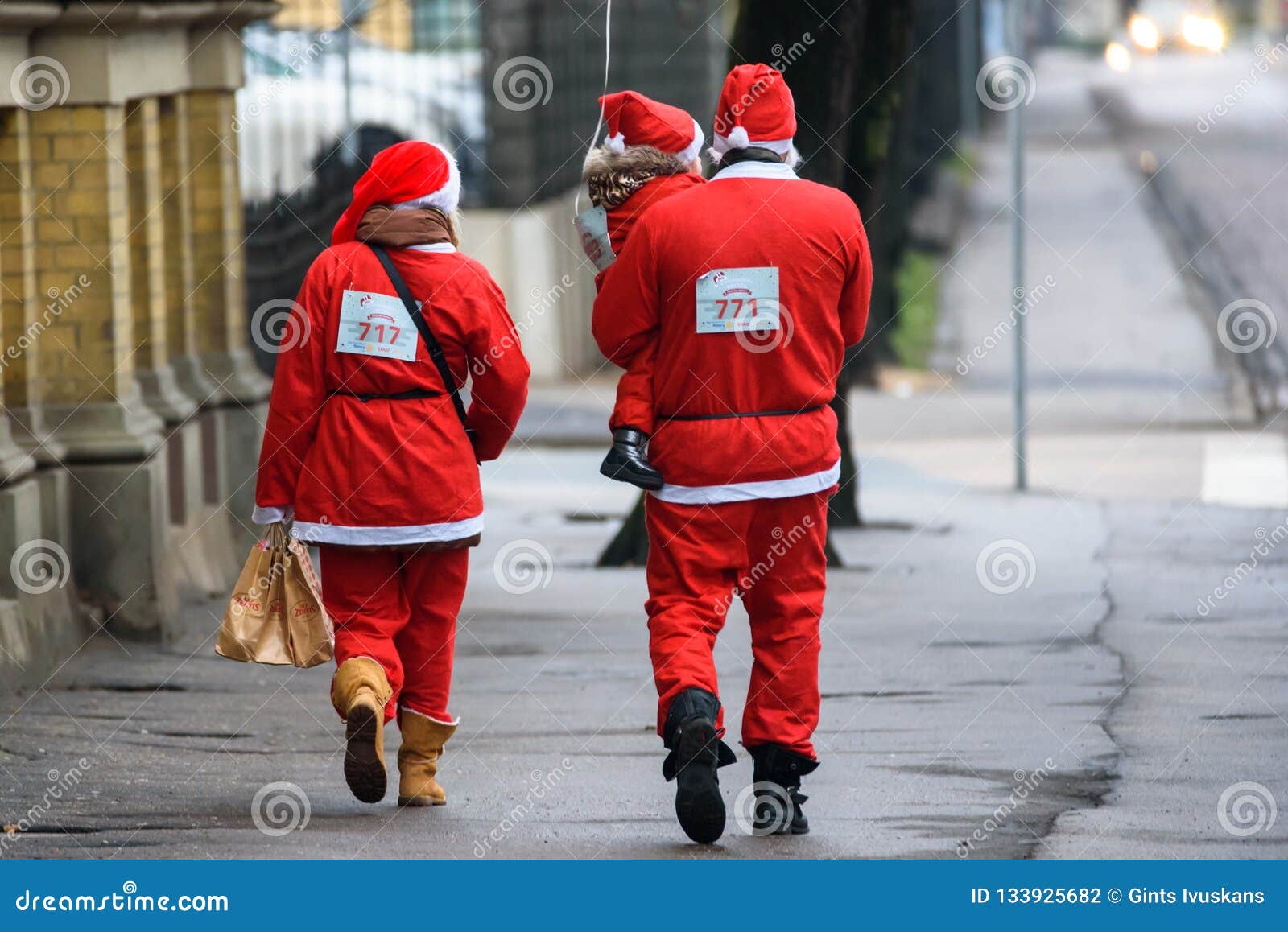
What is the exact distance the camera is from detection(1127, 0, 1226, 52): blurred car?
64.1 m

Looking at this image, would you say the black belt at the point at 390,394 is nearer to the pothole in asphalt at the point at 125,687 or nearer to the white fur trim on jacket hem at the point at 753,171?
the white fur trim on jacket hem at the point at 753,171

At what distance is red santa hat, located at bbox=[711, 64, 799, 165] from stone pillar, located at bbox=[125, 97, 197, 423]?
4023 millimetres

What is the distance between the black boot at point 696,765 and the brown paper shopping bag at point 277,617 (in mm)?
1014

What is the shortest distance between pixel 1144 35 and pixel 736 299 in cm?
6043

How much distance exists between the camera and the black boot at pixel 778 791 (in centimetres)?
535

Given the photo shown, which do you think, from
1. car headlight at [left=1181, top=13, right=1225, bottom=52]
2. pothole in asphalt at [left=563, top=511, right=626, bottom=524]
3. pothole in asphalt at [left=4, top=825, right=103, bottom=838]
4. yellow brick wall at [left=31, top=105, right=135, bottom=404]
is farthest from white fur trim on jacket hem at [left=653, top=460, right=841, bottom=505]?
car headlight at [left=1181, top=13, right=1225, bottom=52]

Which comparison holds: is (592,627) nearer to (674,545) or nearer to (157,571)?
(157,571)

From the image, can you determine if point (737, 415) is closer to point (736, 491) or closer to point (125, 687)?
point (736, 491)

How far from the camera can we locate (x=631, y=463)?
208 inches

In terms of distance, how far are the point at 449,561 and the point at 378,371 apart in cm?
55

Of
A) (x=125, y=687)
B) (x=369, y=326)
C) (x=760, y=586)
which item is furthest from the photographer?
Result: (x=125, y=687)

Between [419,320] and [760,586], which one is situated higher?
[419,320]

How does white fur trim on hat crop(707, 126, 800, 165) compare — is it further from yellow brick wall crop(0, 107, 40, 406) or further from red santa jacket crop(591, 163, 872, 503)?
yellow brick wall crop(0, 107, 40, 406)

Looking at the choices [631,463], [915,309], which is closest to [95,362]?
[631,463]
